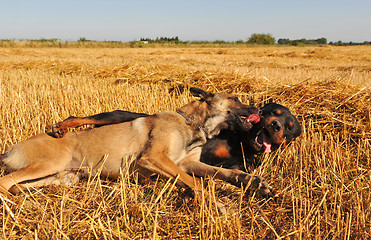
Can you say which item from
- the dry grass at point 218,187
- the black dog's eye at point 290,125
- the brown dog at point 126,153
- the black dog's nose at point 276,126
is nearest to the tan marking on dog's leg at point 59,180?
the brown dog at point 126,153

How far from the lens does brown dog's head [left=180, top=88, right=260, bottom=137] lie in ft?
13.1

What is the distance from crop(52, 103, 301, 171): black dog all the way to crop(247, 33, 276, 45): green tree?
52472mm

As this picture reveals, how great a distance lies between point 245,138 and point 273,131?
0.38m

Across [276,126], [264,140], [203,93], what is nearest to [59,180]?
[203,93]

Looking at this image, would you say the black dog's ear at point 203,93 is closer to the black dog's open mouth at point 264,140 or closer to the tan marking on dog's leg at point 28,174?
the black dog's open mouth at point 264,140

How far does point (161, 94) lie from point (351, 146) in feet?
11.8

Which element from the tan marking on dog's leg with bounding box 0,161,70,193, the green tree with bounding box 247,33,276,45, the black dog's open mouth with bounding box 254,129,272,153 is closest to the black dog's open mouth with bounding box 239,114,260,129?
the black dog's open mouth with bounding box 254,129,272,153

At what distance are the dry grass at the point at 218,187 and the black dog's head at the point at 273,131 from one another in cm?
17

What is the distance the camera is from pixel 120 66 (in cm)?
884

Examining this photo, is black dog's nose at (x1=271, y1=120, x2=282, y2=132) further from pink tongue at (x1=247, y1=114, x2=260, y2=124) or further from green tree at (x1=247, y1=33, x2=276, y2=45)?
green tree at (x1=247, y1=33, x2=276, y2=45)

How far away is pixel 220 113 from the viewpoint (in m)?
4.09

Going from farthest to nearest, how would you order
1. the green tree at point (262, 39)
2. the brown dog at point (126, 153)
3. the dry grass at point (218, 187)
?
the green tree at point (262, 39) → the brown dog at point (126, 153) → the dry grass at point (218, 187)

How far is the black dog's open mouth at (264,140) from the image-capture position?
389 centimetres

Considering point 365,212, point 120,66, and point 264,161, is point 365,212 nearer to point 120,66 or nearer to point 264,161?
point 264,161
